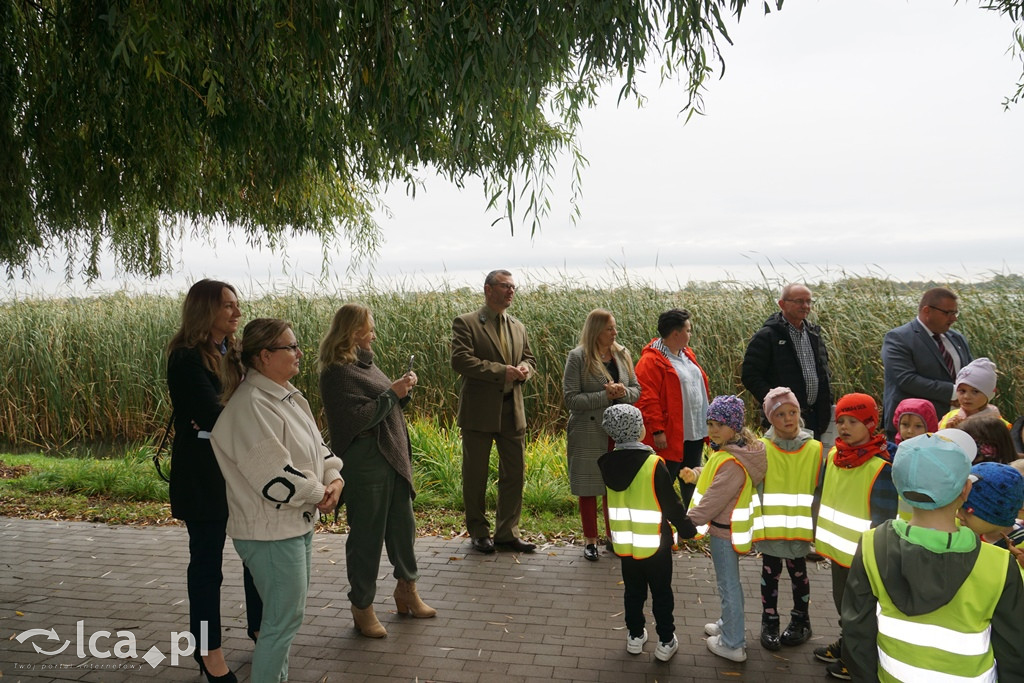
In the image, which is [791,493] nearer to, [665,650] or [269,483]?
[665,650]

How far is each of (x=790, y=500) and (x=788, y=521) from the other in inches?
4.3

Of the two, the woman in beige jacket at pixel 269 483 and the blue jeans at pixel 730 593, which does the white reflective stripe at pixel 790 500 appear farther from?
the woman in beige jacket at pixel 269 483

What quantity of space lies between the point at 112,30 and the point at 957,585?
447 centimetres

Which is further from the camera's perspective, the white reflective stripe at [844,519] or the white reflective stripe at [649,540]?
the white reflective stripe at [649,540]

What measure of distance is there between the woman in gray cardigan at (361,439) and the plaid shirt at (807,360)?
9.78 feet

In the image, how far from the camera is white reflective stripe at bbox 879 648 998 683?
260cm

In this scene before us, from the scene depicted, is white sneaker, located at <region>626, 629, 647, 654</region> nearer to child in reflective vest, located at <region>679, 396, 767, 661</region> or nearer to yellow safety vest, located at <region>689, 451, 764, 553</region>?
child in reflective vest, located at <region>679, 396, 767, 661</region>

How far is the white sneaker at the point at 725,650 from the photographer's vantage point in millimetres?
4234

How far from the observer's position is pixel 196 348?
4004mm

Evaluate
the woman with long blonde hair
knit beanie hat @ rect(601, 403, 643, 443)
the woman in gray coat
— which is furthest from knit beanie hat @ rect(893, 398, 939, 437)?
the woman with long blonde hair

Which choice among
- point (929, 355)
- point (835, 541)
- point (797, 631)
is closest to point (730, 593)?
point (797, 631)

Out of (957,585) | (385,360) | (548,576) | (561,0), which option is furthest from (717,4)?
(385,360)

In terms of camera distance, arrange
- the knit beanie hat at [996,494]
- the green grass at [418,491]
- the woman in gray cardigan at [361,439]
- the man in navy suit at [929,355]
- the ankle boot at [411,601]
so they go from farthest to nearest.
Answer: the green grass at [418,491] → the man in navy suit at [929,355] → the ankle boot at [411,601] → the woman in gray cardigan at [361,439] → the knit beanie hat at [996,494]

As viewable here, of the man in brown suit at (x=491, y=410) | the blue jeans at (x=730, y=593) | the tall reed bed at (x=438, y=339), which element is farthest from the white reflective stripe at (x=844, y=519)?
the tall reed bed at (x=438, y=339)
